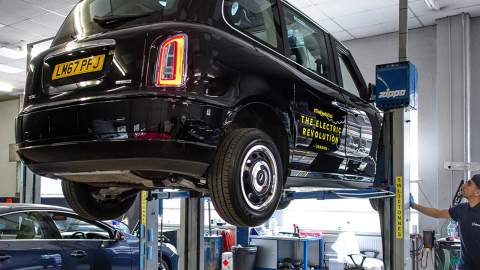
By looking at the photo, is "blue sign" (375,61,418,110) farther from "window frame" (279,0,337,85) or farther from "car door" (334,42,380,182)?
"window frame" (279,0,337,85)

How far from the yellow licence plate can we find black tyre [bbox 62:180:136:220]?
0.79 metres

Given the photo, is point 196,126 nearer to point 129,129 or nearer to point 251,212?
point 129,129

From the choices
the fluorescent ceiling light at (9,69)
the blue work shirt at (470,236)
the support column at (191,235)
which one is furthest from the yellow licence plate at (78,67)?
the fluorescent ceiling light at (9,69)

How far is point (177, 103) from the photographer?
217cm

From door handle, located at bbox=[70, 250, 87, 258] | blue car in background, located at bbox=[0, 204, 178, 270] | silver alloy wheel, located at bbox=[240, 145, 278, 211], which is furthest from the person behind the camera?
door handle, located at bbox=[70, 250, 87, 258]

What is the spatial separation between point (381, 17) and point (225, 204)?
23.1 ft

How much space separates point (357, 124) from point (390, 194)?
1.80 ft

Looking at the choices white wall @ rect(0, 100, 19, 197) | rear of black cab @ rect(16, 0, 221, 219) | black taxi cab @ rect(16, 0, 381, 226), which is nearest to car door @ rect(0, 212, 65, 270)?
black taxi cab @ rect(16, 0, 381, 226)

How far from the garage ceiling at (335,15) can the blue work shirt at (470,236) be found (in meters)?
4.44

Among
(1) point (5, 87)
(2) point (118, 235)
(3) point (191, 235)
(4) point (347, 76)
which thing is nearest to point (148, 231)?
(3) point (191, 235)

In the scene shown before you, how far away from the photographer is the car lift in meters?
3.55

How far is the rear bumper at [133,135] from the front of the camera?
2.16 meters

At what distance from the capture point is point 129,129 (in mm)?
2188

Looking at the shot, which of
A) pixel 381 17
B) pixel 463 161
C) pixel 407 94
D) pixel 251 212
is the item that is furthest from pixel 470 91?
pixel 251 212
